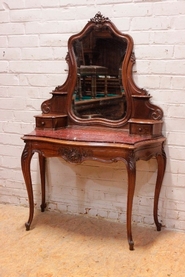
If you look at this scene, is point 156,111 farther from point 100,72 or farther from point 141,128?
point 100,72

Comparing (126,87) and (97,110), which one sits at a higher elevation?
(126,87)

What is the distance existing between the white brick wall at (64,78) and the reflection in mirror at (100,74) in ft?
Result: 0.33

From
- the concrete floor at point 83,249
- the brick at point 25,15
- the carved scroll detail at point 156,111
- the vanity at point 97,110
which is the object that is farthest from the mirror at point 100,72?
the concrete floor at point 83,249

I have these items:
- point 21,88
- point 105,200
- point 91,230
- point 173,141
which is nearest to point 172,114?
point 173,141

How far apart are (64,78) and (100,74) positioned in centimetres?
27

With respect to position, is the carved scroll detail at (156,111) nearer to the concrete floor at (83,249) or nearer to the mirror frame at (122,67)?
the mirror frame at (122,67)

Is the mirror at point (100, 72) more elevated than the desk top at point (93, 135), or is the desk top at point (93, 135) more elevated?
the mirror at point (100, 72)

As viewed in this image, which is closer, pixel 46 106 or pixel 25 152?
pixel 25 152

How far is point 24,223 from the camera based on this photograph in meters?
2.06

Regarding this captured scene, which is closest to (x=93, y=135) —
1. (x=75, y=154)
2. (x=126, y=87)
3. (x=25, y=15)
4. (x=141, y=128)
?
(x=75, y=154)

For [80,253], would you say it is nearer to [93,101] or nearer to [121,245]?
[121,245]

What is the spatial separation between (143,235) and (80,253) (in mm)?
454

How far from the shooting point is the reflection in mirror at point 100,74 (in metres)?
1.85

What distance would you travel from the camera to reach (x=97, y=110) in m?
1.93
